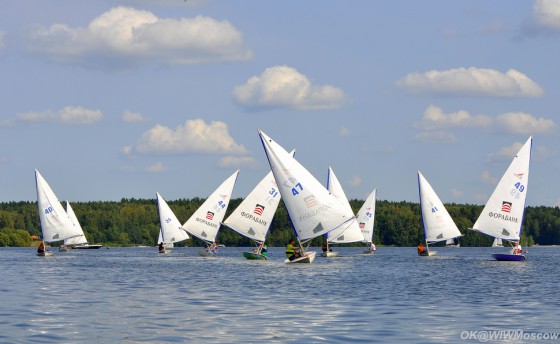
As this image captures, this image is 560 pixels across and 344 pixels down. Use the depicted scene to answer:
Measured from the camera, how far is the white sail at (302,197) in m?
74.8

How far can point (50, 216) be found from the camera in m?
111

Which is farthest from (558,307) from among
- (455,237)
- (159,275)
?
(455,237)

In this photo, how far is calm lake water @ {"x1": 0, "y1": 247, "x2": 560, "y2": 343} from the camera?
113ft

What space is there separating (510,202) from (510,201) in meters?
0.08

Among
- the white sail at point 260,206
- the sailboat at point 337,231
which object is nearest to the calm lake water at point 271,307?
the white sail at point 260,206

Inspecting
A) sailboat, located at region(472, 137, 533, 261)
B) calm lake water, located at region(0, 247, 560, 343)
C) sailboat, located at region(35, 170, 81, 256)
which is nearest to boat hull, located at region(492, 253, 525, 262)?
sailboat, located at region(472, 137, 533, 261)

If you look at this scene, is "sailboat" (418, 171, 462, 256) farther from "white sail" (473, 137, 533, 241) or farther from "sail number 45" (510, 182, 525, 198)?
"sail number 45" (510, 182, 525, 198)

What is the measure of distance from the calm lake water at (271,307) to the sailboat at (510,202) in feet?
46.8

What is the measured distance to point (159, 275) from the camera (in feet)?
228

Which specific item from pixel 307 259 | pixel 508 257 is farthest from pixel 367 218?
pixel 307 259

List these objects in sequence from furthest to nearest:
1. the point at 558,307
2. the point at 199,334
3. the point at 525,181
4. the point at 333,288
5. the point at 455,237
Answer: the point at 455,237, the point at 525,181, the point at 333,288, the point at 558,307, the point at 199,334

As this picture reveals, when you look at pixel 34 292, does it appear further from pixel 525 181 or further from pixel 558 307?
pixel 525 181

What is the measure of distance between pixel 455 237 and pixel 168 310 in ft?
247

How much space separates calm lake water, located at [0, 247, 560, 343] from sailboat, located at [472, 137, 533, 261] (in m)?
14.3
